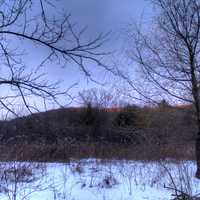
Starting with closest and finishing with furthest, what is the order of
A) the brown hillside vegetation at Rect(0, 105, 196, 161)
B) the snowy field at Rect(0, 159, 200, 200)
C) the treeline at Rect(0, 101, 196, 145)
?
1. the treeline at Rect(0, 101, 196, 145)
2. the snowy field at Rect(0, 159, 200, 200)
3. the brown hillside vegetation at Rect(0, 105, 196, 161)

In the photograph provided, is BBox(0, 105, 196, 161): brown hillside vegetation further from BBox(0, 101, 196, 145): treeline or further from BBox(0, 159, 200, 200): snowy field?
BBox(0, 159, 200, 200): snowy field

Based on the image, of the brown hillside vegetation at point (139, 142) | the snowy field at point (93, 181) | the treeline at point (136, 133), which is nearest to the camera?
the treeline at point (136, 133)

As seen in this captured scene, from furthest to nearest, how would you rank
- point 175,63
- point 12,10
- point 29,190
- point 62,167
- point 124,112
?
1. point 124,112
2. point 62,167
3. point 175,63
4. point 29,190
5. point 12,10

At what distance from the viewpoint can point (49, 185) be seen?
870 cm

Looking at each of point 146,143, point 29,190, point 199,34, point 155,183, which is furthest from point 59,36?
point 146,143

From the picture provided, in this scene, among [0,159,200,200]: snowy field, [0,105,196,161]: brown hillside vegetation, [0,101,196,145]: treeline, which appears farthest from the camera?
[0,105,196,161]: brown hillside vegetation

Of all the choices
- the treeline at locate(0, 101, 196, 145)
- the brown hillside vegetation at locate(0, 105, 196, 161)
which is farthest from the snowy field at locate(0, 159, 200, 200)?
the treeline at locate(0, 101, 196, 145)

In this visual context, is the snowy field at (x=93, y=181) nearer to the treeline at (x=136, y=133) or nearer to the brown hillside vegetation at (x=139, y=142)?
the brown hillside vegetation at (x=139, y=142)

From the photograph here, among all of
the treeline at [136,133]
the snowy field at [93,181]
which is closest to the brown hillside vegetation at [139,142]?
the treeline at [136,133]

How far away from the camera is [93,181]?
31.2 feet

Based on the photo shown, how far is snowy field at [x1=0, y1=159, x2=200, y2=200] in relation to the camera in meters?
8.23

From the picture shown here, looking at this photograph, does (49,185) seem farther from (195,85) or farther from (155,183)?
(195,85)

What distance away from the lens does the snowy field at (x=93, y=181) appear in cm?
823

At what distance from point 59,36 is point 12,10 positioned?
683mm
